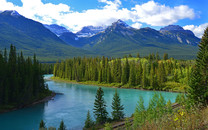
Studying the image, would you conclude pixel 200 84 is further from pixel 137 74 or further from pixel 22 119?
pixel 137 74

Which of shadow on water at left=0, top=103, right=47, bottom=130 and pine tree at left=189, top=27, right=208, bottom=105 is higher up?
pine tree at left=189, top=27, right=208, bottom=105

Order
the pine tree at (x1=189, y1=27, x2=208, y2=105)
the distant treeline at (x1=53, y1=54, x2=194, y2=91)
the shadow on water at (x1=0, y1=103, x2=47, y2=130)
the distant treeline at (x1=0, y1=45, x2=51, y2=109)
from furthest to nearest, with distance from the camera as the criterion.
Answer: the distant treeline at (x1=53, y1=54, x2=194, y2=91) → the distant treeline at (x1=0, y1=45, x2=51, y2=109) → the shadow on water at (x1=0, y1=103, x2=47, y2=130) → the pine tree at (x1=189, y1=27, x2=208, y2=105)

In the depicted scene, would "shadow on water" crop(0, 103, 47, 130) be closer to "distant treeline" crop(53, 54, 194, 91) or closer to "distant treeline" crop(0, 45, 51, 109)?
"distant treeline" crop(0, 45, 51, 109)

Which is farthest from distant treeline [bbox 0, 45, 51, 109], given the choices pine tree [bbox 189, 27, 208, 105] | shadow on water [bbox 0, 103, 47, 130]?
pine tree [bbox 189, 27, 208, 105]

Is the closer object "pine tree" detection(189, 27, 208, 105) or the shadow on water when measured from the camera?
"pine tree" detection(189, 27, 208, 105)

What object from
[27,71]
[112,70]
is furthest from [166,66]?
[27,71]

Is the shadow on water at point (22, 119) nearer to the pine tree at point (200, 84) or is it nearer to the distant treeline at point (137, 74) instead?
the pine tree at point (200, 84)

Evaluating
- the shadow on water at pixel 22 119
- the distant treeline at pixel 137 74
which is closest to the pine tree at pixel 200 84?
the shadow on water at pixel 22 119

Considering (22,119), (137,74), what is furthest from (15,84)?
(137,74)

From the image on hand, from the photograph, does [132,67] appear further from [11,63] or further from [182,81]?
[11,63]

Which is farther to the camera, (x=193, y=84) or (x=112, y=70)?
(x=112, y=70)

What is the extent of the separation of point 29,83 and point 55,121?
23973mm

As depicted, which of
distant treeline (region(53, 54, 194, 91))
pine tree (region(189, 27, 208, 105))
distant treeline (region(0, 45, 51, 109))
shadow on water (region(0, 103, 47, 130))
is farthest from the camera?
distant treeline (region(53, 54, 194, 91))

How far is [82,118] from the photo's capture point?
39.2m
